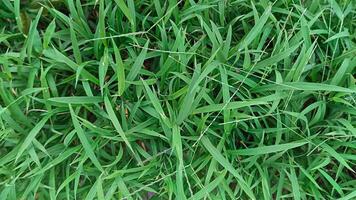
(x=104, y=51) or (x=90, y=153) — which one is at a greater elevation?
(x=104, y=51)

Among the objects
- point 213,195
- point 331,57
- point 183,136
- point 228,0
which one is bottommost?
point 213,195

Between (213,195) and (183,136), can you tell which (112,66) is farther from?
(213,195)

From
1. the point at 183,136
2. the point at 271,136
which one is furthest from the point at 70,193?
the point at 271,136

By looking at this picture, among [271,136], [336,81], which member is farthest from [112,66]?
[336,81]

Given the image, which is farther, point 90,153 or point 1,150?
point 1,150

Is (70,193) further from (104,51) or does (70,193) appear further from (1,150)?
(104,51)

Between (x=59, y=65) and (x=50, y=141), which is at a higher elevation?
(x=59, y=65)
